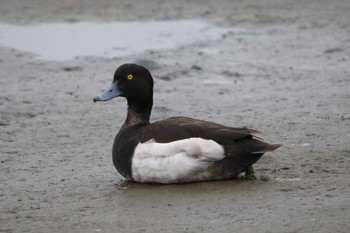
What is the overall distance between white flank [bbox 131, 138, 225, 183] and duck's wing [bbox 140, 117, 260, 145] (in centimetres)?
6

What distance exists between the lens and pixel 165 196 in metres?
7.14

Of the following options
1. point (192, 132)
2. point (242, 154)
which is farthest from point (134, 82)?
point (242, 154)

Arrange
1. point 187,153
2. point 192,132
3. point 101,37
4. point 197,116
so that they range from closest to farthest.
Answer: point 187,153, point 192,132, point 197,116, point 101,37

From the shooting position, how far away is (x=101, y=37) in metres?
14.6

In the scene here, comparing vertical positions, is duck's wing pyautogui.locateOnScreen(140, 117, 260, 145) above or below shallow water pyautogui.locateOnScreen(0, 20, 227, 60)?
below

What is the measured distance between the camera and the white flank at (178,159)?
7301 millimetres

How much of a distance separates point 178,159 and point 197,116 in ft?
10.4

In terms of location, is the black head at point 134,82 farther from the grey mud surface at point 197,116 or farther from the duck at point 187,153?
the grey mud surface at point 197,116

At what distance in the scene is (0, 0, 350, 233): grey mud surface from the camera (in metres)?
6.63

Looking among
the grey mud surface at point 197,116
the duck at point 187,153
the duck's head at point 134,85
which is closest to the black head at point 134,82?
the duck's head at point 134,85

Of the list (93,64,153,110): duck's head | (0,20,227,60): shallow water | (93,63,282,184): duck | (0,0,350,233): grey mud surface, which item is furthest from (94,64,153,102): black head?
(0,20,227,60): shallow water

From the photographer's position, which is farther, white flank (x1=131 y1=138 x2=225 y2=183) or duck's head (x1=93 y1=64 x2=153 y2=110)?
duck's head (x1=93 y1=64 x2=153 y2=110)

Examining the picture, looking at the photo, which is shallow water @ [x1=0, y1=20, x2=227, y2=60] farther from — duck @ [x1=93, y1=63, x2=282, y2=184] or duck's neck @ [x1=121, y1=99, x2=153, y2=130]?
duck @ [x1=93, y1=63, x2=282, y2=184]

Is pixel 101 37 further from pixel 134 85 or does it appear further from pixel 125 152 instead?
pixel 125 152
